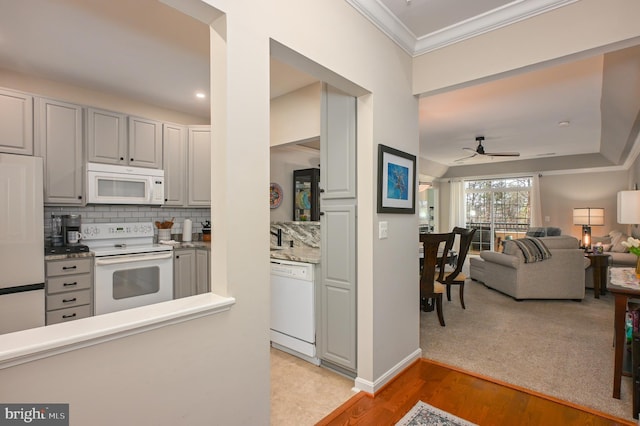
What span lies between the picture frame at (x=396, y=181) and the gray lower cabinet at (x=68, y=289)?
8.99 feet

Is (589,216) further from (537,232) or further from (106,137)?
(106,137)

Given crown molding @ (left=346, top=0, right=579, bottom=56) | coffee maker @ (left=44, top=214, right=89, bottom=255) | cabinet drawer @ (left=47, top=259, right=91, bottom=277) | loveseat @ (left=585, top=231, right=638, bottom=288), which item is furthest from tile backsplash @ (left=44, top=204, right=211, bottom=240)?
loveseat @ (left=585, top=231, right=638, bottom=288)

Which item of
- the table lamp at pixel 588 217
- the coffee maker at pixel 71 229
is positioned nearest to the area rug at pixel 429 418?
the coffee maker at pixel 71 229

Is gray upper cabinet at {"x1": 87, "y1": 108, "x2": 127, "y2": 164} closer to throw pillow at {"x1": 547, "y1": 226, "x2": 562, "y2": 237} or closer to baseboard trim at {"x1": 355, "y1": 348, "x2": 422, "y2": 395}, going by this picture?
baseboard trim at {"x1": 355, "y1": 348, "x2": 422, "y2": 395}

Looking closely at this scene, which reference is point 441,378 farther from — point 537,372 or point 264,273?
point 264,273

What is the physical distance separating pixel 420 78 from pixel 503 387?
7.88 feet

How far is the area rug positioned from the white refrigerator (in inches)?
114

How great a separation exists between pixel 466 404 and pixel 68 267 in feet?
11.1

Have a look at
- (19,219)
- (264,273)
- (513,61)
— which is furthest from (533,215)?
(19,219)

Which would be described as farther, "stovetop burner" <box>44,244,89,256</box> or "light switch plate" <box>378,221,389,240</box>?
"stovetop burner" <box>44,244,89,256</box>

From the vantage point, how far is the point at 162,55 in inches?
106

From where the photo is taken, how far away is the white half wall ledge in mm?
881

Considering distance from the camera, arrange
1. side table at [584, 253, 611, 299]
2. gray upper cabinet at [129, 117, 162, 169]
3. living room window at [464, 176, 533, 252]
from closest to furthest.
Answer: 1. gray upper cabinet at [129, 117, 162, 169]
2. side table at [584, 253, 611, 299]
3. living room window at [464, 176, 533, 252]

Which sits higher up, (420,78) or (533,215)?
(420,78)
